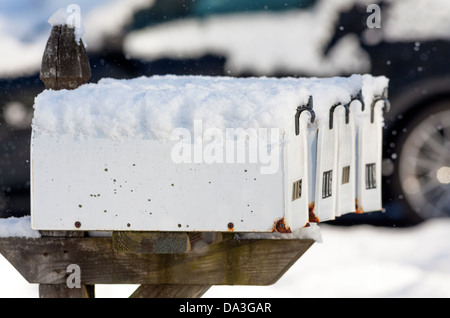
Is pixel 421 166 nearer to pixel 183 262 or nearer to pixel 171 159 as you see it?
pixel 183 262

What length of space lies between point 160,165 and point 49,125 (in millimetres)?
491

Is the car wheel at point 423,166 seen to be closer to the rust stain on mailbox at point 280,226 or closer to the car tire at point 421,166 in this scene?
the car tire at point 421,166

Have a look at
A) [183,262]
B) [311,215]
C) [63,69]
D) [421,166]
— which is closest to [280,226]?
[311,215]

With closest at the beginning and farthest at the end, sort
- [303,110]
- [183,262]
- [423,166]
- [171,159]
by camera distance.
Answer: [171,159] < [303,110] < [183,262] < [423,166]

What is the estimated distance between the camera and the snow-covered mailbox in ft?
9.44

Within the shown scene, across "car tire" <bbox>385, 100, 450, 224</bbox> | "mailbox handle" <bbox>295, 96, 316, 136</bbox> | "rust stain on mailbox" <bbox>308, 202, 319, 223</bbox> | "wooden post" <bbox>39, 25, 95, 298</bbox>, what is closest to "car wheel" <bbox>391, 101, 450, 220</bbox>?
"car tire" <bbox>385, 100, 450, 224</bbox>

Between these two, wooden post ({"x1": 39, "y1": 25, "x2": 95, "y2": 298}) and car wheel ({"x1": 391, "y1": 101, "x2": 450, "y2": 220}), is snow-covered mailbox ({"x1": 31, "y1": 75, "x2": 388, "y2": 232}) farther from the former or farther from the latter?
car wheel ({"x1": 391, "y1": 101, "x2": 450, "y2": 220})

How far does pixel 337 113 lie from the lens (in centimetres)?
356

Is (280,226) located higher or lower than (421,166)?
lower

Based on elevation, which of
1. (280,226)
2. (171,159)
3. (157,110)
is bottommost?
(280,226)

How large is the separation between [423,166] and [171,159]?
4059mm

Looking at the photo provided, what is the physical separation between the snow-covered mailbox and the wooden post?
0.20 meters

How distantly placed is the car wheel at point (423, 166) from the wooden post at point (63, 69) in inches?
144

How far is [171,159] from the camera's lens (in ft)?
9.50
